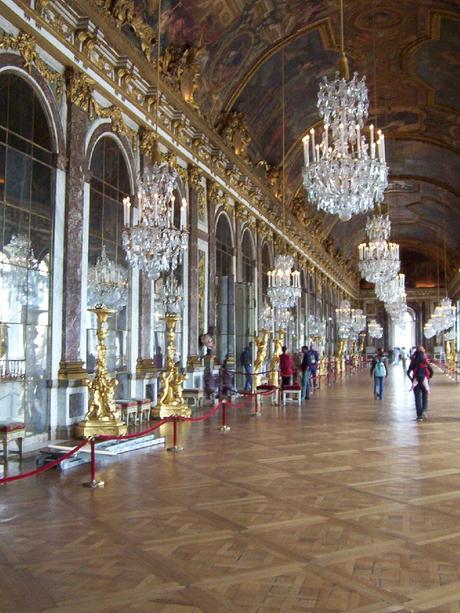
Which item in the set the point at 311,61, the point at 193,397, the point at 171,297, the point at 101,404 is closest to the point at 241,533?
the point at 101,404

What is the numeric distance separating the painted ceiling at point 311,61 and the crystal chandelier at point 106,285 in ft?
16.2

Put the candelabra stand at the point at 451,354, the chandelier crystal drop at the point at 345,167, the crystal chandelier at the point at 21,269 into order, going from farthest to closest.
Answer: the candelabra stand at the point at 451,354 < the chandelier crystal drop at the point at 345,167 < the crystal chandelier at the point at 21,269

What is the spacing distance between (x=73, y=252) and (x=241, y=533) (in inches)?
225

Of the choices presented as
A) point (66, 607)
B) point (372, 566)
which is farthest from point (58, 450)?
point (372, 566)

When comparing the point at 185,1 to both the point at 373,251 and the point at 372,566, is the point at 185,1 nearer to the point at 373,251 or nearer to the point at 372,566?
the point at 373,251

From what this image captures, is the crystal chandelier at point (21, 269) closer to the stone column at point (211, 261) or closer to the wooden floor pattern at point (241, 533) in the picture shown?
the wooden floor pattern at point (241, 533)

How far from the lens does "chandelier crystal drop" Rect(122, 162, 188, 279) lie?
8.41 meters

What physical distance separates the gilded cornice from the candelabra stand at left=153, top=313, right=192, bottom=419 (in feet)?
12.2

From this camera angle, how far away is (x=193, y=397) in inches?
504

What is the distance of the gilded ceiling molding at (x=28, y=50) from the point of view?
7501mm

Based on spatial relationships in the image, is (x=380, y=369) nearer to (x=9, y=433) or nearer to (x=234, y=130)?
(x=234, y=130)

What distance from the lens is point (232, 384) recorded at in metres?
15.6

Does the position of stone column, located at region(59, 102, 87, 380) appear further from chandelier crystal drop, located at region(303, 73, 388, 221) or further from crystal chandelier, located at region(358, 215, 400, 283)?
crystal chandelier, located at region(358, 215, 400, 283)

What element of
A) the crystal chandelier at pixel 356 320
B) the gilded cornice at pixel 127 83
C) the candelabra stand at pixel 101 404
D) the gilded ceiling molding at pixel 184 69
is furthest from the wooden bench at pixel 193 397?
the crystal chandelier at pixel 356 320
